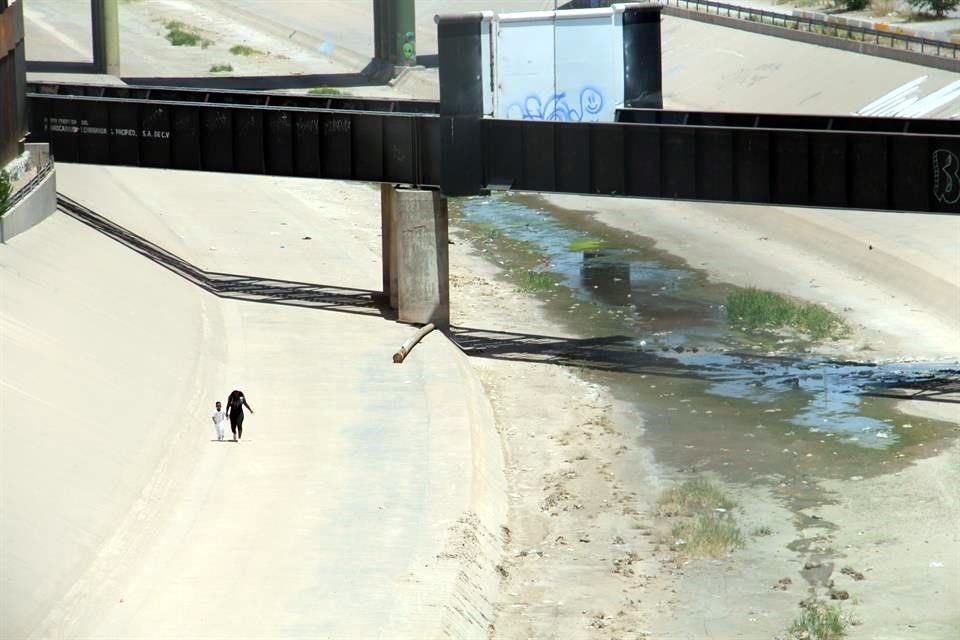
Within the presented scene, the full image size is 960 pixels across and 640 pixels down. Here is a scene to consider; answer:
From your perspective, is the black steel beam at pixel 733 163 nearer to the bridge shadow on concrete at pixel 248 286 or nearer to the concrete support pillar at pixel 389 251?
the concrete support pillar at pixel 389 251

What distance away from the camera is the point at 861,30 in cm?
7044

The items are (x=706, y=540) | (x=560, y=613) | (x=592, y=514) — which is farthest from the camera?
(x=592, y=514)

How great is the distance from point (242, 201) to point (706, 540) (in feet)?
109

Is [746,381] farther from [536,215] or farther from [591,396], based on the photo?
[536,215]

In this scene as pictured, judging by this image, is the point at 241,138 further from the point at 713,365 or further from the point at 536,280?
the point at 713,365

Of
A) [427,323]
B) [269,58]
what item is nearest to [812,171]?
[427,323]

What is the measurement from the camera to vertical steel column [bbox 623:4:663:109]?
47.0 m

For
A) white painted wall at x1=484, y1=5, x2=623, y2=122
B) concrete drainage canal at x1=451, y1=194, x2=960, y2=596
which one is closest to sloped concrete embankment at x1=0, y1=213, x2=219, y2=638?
concrete drainage canal at x1=451, y1=194, x2=960, y2=596

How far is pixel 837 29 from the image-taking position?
72938 mm

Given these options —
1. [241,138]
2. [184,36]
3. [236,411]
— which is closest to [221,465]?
[236,411]

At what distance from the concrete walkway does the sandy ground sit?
6.9 inches

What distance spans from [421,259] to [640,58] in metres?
9.83

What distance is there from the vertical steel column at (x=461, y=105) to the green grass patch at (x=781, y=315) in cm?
838

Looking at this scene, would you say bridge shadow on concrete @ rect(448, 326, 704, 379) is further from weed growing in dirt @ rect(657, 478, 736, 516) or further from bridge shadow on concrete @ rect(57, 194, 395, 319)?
weed growing in dirt @ rect(657, 478, 736, 516)
